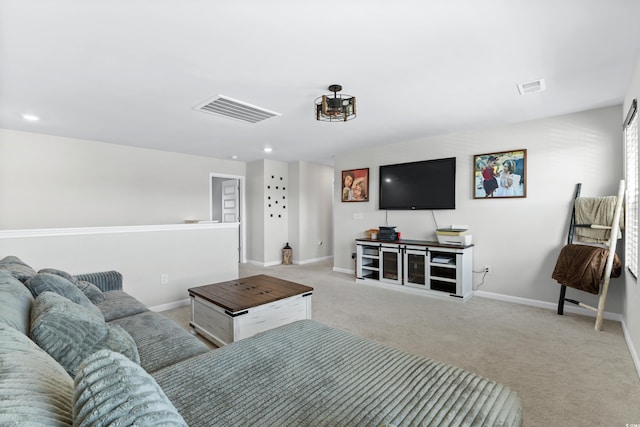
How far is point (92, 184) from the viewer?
188 inches

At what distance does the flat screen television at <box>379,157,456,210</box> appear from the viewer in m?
4.39

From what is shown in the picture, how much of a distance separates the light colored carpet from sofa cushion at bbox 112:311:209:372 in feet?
3.78

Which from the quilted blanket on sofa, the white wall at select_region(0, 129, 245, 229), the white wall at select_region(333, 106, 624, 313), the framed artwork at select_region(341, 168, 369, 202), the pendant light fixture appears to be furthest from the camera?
the framed artwork at select_region(341, 168, 369, 202)

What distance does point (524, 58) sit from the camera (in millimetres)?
2225

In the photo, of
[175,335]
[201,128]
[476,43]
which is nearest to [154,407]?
[175,335]

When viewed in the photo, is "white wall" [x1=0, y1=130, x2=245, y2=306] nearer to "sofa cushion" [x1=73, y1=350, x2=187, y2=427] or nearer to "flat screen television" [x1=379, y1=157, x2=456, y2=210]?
"flat screen television" [x1=379, y1=157, x2=456, y2=210]

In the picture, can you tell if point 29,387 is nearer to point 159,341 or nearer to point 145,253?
point 159,341

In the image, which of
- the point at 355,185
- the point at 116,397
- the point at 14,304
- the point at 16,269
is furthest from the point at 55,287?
the point at 355,185

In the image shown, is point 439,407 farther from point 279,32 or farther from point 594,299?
point 594,299

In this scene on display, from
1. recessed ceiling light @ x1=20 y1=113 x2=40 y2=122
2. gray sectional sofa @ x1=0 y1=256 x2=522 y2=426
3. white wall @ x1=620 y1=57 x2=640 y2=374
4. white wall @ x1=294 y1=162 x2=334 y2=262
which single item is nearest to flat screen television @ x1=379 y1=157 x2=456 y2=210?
white wall @ x1=620 y1=57 x2=640 y2=374

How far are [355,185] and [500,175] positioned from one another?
2347mm

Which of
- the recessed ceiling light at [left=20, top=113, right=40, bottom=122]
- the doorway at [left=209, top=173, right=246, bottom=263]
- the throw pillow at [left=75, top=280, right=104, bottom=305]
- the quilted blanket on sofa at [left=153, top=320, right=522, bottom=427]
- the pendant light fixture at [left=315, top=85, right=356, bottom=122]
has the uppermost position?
the recessed ceiling light at [left=20, top=113, right=40, bottom=122]

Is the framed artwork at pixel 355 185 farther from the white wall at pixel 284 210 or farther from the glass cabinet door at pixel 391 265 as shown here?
the white wall at pixel 284 210

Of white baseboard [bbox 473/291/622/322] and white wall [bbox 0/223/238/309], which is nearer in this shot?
white wall [bbox 0/223/238/309]
